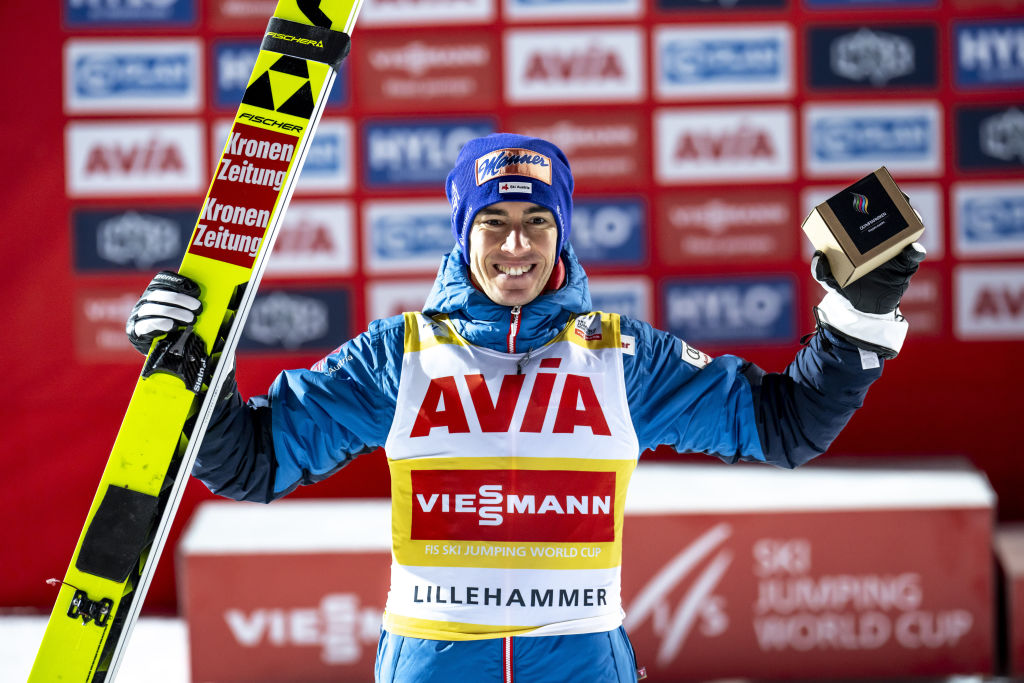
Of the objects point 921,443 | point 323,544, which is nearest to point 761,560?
point 921,443

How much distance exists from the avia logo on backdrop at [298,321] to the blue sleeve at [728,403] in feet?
8.69

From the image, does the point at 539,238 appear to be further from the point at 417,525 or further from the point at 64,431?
the point at 64,431

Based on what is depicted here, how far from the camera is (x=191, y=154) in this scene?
4.31 meters

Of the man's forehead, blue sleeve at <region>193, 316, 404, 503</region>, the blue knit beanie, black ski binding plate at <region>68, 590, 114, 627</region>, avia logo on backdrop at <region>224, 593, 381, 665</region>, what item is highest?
the blue knit beanie

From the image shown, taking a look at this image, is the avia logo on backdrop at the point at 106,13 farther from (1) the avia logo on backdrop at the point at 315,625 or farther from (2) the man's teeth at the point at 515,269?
(2) the man's teeth at the point at 515,269

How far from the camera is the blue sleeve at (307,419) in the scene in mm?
1801

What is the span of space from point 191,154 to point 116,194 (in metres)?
0.32

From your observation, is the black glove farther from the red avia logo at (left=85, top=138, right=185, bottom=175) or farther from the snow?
the red avia logo at (left=85, top=138, right=185, bottom=175)

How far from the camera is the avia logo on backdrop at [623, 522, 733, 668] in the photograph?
369 cm

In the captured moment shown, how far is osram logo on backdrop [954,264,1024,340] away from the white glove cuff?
2.85 meters

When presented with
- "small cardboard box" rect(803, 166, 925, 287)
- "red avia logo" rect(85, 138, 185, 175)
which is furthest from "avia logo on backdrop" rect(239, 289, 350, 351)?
"small cardboard box" rect(803, 166, 925, 287)

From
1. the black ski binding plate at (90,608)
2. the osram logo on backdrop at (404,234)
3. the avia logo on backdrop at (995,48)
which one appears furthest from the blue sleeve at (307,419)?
the avia logo on backdrop at (995,48)

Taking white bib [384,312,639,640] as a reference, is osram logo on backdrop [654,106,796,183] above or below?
above

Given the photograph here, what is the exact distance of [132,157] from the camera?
Result: 4.29m
